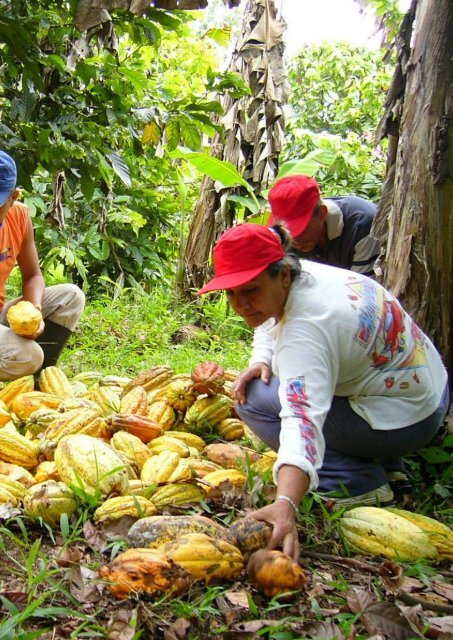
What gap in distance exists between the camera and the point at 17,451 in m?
2.82

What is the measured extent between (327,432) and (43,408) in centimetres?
151

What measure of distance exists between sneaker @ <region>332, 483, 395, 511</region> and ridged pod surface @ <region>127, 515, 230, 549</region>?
707 millimetres

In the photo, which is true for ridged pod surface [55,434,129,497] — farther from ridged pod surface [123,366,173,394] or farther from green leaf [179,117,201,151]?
green leaf [179,117,201,151]

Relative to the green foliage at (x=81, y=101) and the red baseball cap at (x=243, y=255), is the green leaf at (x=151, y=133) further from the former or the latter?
the red baseball cap at (x=243, y=255)

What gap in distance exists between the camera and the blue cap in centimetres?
334

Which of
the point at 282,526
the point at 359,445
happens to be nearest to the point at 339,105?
the point at 359,445

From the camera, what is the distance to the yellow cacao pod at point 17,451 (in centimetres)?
280

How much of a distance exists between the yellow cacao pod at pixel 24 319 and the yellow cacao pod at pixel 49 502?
64.1 inches

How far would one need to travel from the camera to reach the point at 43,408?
335 centimetres

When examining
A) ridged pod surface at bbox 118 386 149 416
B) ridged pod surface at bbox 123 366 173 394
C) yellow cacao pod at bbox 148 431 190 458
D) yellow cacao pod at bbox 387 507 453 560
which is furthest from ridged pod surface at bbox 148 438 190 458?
yellow cacao pod at bbox 387 507 453 560

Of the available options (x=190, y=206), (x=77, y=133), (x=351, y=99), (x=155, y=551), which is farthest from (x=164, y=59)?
(x=155, y=551)

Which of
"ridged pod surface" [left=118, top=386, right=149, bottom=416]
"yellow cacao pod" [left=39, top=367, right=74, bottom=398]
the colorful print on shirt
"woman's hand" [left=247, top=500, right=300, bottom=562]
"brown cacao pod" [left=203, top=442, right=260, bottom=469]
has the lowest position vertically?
"yellow cacao pod" [left=39, top=367, right=74, bottom=398]

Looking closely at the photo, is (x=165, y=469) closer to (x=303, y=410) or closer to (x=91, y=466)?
(x=91, y=466)

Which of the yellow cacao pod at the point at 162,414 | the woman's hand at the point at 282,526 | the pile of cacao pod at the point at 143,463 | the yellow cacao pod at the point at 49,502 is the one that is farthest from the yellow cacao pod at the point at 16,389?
the woman's hand at the point at 282,526
